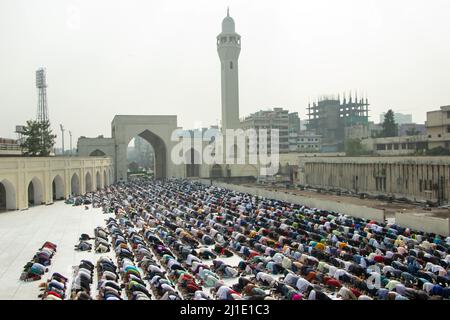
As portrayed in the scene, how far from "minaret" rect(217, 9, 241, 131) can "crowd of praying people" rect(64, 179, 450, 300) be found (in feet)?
104

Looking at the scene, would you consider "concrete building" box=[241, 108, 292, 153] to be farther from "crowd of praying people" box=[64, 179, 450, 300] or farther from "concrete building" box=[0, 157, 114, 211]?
"crowd of praying people" box=[64, 179, 450, 300]

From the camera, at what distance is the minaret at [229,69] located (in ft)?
175

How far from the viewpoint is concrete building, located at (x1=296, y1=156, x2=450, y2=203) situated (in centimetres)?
2916

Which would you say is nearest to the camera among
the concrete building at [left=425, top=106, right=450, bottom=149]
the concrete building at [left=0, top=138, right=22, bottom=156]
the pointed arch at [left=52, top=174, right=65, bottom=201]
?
the pointed arch at [left=52, top=174, right=65, bottom=201]

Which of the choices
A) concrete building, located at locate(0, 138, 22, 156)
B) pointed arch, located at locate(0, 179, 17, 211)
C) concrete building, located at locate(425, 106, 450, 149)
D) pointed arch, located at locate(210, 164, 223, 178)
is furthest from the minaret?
pointed arch, located at locate(0, 179, 17, 211)

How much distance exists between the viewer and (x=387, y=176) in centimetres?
3453

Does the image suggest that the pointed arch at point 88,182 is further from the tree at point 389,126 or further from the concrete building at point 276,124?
the tree at point 389,126

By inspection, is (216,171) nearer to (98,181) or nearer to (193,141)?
(193,141)

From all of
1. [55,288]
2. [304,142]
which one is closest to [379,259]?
[55,288]

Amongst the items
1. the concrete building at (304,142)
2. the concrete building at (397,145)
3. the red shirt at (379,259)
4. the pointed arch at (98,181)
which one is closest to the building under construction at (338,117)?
the concrete building at (304,142)

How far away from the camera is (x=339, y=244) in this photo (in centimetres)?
1539
